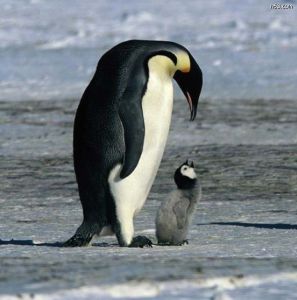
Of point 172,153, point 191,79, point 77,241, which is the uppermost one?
point 191,79

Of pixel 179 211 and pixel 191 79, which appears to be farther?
pixel 191 79

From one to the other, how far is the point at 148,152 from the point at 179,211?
0.35 meters

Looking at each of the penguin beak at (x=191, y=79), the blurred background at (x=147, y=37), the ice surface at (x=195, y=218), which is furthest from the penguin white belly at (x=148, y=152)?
the blurred background at (x=147, y=37)

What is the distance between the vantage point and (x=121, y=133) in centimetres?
608

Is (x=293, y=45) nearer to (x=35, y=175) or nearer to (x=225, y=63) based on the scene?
(x=225, y=63)

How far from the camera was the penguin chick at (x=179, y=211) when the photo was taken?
238 inches

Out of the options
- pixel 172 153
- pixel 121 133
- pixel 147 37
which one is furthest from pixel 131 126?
pixel 147 37

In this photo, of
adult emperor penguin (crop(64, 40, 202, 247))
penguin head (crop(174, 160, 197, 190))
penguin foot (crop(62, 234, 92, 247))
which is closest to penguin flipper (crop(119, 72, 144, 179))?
adult emperor penguin (crop(64, 40, 202, 247))

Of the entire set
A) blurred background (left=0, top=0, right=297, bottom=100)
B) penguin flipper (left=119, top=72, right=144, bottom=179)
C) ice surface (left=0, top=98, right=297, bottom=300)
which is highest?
penguin flipper (left=119, top=72, right=144, bottom=179)

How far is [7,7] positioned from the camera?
25125 millimetres

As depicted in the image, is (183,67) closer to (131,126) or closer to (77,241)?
(131,126)

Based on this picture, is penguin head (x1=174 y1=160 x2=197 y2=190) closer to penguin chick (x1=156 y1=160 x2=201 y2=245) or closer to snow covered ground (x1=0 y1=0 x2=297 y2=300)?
penguin chick (x1=156 y1=160 x2=201 y2=245)

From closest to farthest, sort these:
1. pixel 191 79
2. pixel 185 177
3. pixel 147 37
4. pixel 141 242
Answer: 1. pixel 141 242
2. pixel 185 177
3. pixel 191 79
4. pixel 147 37

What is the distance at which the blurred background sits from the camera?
1612 centimetres
